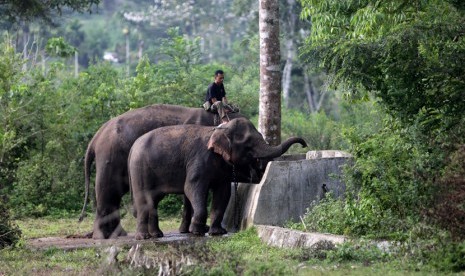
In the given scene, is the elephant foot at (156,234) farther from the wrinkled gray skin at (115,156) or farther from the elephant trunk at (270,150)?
the elephant trunk at (270,150)

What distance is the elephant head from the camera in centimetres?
1919

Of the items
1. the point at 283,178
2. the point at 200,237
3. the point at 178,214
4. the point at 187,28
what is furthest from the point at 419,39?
the point at 187,28

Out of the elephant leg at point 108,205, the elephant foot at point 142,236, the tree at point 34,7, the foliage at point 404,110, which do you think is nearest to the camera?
the foliage at point 404,110

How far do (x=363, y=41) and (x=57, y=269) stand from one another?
545cm

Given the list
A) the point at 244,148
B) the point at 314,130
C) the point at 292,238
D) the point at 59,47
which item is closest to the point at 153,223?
the point at 244,148

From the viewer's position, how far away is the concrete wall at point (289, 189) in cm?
1847

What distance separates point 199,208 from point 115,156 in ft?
7.69

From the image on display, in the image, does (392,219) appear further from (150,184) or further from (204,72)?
(204,72)

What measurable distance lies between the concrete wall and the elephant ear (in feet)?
2.36

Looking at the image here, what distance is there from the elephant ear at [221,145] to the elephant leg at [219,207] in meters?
0.56

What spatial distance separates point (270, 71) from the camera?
20594mm

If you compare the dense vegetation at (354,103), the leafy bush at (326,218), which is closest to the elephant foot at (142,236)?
the dense vegetation at (354,103)

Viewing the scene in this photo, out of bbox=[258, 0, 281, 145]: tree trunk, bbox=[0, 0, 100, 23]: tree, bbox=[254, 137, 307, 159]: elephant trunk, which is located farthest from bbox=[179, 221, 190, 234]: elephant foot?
bbox=[0, 0, 100, 23]: tree

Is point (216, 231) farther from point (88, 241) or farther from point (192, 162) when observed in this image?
point (88, 241)
